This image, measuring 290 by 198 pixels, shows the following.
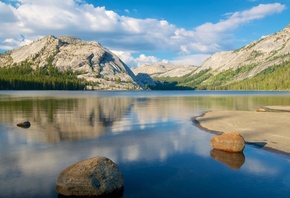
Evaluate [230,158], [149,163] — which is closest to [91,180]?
[149,163]

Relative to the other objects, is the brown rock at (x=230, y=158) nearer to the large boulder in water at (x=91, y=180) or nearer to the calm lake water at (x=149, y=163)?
the calm lake water at (x=149, y=163)

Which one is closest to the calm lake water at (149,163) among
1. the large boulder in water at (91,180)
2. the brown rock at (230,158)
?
the brown rock at (230,158)

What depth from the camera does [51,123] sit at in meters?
54.4

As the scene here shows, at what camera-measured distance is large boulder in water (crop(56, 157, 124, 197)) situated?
19312 millimetres

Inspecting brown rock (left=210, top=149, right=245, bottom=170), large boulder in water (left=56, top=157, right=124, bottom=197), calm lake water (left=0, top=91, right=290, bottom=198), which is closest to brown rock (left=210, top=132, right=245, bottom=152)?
brown rock (left=210, top=149, right=245, bottom=170)

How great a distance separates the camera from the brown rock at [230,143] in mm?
32000

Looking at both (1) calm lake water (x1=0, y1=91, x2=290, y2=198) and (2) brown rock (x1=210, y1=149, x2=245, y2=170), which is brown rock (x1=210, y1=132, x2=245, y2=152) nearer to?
(2) brown rock (x1=210, y1=149, x2=245, y2=170)

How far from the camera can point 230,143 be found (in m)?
32.5

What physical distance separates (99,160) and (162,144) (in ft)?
55.5

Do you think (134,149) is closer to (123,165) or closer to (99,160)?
(123,165)

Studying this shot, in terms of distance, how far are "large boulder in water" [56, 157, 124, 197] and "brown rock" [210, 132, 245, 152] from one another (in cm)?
1666

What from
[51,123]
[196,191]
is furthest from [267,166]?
[51,123]

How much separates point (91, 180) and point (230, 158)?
17.5 metres

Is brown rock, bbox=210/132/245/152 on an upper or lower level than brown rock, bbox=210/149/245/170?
upper
